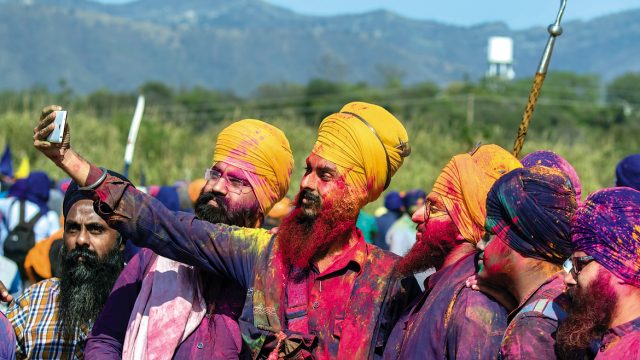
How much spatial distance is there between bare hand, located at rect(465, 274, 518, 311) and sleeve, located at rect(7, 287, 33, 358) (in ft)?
7.57

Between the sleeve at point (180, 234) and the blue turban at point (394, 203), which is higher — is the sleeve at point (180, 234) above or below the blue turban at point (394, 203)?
above

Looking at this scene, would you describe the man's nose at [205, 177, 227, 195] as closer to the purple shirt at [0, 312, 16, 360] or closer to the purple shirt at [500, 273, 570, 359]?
the purple shirt at [0, 312, 16, 360]

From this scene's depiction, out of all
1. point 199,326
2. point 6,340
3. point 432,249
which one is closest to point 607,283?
point 432,249

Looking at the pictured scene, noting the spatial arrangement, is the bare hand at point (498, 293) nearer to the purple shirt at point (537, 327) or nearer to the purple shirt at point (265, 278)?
the purple shirt at point (537, 327)

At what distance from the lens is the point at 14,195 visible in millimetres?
10664

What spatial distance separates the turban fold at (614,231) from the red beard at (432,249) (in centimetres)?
92

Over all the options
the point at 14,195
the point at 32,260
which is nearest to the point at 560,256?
the point at 32,260

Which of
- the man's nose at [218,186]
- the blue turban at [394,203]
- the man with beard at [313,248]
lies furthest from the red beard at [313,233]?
the blue turban at [394,203]

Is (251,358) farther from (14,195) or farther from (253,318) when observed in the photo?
(14,195)

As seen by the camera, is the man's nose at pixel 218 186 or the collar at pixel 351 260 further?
the man's nose at pixel 218 186

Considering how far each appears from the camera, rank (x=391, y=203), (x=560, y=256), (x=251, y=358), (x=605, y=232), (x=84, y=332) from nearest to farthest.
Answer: (x=605, y=232) < (x=560, y=256) < (x=251, y=358) < (x=84, y=332) < (x=391, y=203)

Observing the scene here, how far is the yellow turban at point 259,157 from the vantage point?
501cm

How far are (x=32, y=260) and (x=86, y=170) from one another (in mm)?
3234

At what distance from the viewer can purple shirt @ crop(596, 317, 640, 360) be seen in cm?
317
